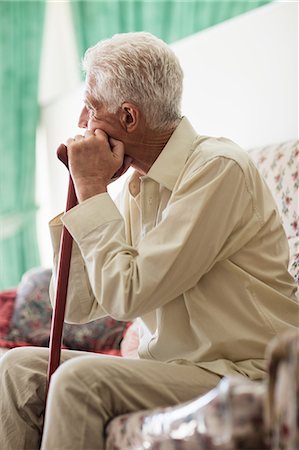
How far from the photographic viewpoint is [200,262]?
1.58 meters

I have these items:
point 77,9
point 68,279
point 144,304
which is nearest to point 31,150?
point 77,9

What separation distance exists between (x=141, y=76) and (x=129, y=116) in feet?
0.33

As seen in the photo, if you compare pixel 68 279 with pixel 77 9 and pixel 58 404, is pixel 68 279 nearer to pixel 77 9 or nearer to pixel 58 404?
pixel 58 404

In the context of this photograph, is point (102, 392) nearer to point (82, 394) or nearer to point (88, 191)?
point (82, 394)

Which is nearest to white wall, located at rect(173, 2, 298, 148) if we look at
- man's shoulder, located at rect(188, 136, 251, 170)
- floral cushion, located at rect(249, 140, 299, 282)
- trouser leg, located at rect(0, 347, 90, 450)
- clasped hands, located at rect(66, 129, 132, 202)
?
floral cushion, located at rect(249, 140, 299, 282)

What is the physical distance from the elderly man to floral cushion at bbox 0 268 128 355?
118cm

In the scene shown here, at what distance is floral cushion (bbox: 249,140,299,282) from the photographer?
7.21ft

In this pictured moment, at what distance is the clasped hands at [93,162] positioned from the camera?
5.56 ft

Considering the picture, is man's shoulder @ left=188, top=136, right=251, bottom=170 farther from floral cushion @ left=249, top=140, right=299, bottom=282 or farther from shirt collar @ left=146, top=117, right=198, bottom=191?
floral cushion @ left=249, top=140, right=299, bottom=282

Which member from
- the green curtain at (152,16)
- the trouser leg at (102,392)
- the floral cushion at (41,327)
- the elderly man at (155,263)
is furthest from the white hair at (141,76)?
the green curtain at (152,16)

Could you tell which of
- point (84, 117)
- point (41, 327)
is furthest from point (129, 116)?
point (41, 327)

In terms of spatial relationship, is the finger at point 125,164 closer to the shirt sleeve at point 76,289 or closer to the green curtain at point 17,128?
the shirt sleeve at point 76,289

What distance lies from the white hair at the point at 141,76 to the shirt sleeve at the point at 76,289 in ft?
1.10

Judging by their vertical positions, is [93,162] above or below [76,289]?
above
